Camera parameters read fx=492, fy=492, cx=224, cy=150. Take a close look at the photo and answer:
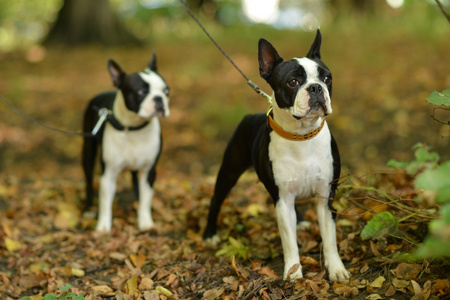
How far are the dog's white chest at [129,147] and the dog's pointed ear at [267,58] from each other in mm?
2120

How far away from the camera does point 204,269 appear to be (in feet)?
13.0

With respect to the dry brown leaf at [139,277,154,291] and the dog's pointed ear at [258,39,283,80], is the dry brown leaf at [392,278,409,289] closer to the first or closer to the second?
the dog's pointed ear at [258,39,283,80]

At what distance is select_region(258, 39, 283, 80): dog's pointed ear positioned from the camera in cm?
345

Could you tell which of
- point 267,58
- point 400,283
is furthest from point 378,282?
point 267,58

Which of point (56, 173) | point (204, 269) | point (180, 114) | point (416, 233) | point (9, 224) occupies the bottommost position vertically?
point (56, 173)

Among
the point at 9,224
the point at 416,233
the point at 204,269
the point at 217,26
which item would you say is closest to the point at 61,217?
the point at 9,224

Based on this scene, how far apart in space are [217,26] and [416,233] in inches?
594

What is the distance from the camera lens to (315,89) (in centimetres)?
316

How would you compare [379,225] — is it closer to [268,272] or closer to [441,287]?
[441,287]

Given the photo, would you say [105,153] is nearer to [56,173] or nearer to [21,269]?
[21,269]

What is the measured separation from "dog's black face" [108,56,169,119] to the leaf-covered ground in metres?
1.25

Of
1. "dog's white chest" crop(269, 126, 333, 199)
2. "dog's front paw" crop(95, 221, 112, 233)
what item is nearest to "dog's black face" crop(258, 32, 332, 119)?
"dog's white chest" crop(269, 126, 333, 199)

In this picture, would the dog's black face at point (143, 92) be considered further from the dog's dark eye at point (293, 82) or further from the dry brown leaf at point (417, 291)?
the dry brown leaf at point (417, 291)

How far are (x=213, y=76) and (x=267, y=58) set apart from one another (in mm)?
9567
